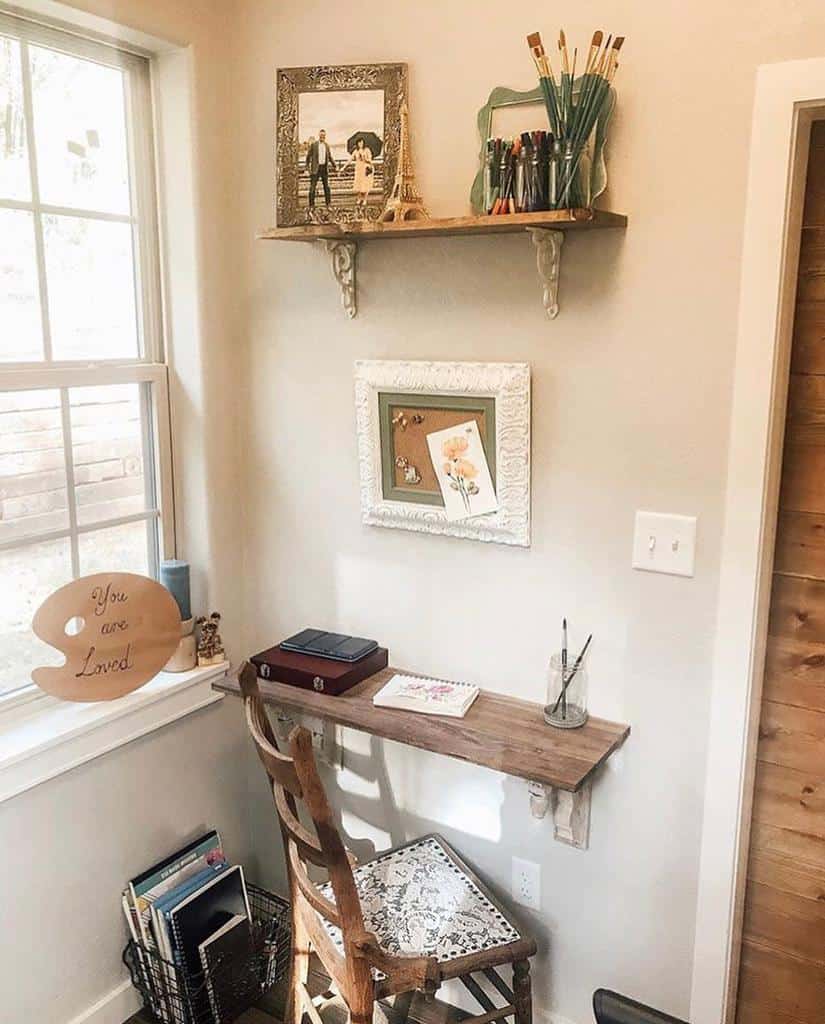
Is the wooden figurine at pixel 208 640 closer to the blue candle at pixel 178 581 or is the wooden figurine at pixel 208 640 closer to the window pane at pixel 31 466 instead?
the blue candle at pixel 178 581

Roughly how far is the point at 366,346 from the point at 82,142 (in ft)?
2.40

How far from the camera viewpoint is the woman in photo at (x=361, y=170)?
5.98ft

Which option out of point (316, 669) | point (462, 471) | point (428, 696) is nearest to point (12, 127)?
point (462, 471)

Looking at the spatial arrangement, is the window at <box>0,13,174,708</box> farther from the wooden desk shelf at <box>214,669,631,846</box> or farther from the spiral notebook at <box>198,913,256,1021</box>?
the spiral notebook at <box>198,913,256,1021</box>

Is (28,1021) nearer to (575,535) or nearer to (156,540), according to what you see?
(156,540)

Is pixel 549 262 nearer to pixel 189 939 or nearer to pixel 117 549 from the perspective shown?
pixel 117 549

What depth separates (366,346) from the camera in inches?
77.8

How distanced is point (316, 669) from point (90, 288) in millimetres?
963

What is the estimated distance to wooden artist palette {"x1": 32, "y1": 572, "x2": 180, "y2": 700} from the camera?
1.84 metres

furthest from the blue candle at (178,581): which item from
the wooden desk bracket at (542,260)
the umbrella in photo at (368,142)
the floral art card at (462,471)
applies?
the umbrella in photo at (368,142)

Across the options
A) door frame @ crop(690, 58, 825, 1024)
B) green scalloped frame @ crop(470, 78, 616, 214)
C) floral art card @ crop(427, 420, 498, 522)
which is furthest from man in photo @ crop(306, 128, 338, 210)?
door frame @ crop(690, 58, 825, 1024)

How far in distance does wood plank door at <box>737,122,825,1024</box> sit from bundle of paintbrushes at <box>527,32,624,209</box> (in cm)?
38

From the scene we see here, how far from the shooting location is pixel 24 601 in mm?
1861

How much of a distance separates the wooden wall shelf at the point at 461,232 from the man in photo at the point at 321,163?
0.10 meters
